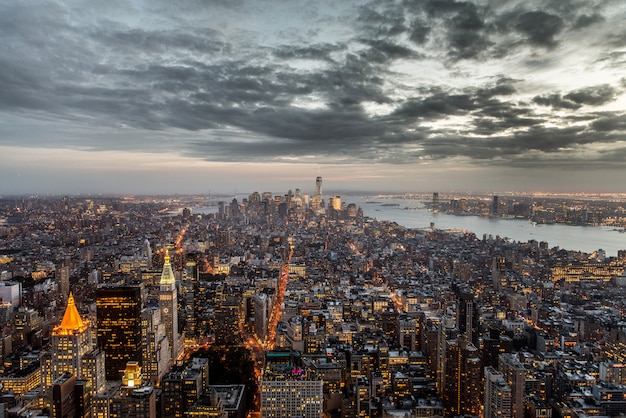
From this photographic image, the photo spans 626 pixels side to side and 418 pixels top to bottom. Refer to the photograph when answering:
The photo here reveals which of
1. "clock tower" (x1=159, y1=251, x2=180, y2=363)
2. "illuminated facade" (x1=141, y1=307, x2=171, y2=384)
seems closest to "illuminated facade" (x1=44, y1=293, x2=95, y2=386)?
"illuminated facade" (x1=141, y1=307, x2=171, y2=384)

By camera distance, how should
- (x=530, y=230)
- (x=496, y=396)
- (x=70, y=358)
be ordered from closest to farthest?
1. (x=496, y=396)
2. (x=70, y=358)
3. (x=530, y=230)

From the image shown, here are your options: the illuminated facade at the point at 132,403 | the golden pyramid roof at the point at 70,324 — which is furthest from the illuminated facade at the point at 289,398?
the golden pyramid roof at the point at 70,324

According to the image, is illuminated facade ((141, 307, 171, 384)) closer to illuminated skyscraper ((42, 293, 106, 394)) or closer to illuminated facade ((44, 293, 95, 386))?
illuminated skyscraper ((42, 293, 106, 394))

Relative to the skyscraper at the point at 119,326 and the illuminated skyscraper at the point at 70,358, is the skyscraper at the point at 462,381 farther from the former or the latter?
the illuminated skyscraper at the point at 70,358

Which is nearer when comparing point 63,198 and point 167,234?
point 63,198

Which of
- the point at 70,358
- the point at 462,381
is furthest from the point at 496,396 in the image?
the point at 70,358

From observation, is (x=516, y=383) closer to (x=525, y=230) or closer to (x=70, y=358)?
(x=70, y=358)

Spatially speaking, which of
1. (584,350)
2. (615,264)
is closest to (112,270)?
(584,350)

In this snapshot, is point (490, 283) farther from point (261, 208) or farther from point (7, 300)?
point (261, 208)
